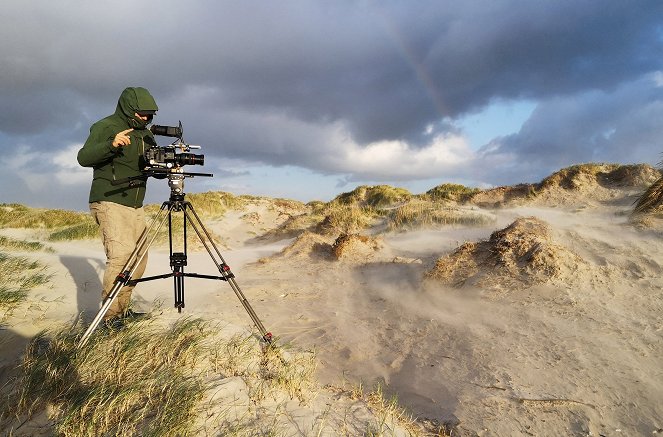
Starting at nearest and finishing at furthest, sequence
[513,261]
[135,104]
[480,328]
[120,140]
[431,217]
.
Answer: [120,140], [135,104], [480,328], [513,261], [431,217]

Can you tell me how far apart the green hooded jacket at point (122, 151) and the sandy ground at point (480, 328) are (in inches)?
65.1

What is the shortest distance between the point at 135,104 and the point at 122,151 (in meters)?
0.52

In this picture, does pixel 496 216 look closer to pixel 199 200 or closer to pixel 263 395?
pixel 263 395

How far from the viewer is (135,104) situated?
4.27 m

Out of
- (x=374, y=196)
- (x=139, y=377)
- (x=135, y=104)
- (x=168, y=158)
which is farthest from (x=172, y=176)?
(x=374, y=196)

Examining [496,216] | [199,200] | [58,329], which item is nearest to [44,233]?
[199,200]

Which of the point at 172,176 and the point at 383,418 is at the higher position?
the point at 172,176

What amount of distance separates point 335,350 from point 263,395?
2.18 metres

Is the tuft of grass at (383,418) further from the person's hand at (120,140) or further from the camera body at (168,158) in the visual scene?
the person's hand at (120,140)

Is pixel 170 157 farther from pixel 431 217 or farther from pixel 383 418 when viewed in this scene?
pixel 431 217

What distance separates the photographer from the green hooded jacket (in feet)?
13.8

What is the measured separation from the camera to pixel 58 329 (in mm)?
4262

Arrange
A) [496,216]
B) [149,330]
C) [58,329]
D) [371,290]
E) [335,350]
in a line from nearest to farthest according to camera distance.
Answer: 1. [149,330]
2. [58,329]
3. [335,350]
4. [371,290]
5. [496,216]

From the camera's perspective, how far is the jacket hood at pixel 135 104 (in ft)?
14.0
